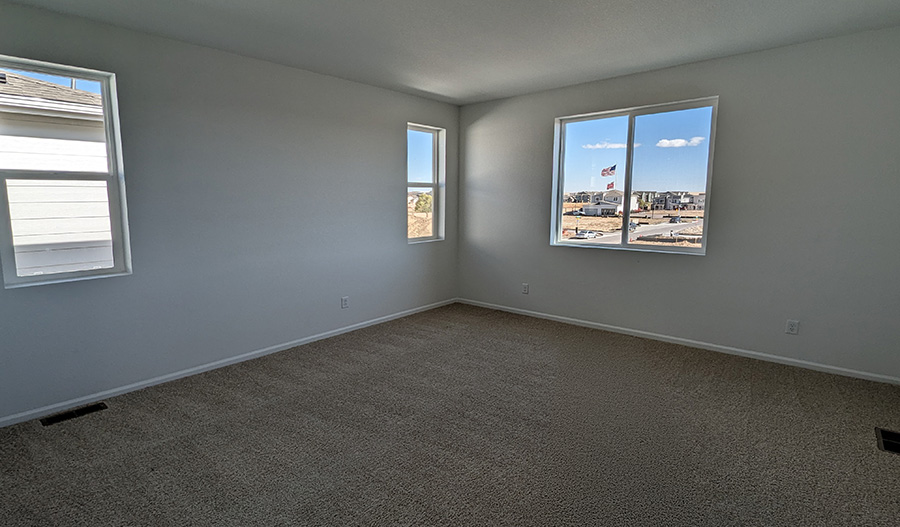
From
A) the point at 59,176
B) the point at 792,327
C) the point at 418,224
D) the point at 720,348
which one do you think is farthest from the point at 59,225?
the point at 792,327

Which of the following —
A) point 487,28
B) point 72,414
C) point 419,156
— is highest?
point 487,28

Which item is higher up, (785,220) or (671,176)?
(671,176)

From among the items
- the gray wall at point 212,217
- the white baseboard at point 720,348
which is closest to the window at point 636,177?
the white baseboard at point 720,348

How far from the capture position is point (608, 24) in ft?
9.29

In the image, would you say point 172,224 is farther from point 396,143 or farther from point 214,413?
point 396,143

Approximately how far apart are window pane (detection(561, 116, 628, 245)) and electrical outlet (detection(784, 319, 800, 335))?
5.07 ft

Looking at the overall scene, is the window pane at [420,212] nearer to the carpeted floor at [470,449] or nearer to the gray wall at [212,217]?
the gray wall at [212,217]

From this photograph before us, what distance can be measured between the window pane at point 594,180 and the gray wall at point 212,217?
1875 millimetres

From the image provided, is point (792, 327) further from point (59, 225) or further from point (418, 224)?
point (59, 225)

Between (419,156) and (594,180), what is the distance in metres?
2.05

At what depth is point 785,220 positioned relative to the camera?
3.44 metres

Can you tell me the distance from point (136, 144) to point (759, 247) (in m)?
4.86

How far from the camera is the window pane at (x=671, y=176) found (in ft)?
12.6

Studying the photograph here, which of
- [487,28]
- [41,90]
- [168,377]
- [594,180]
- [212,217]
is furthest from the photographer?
[594,180]
